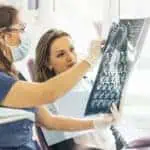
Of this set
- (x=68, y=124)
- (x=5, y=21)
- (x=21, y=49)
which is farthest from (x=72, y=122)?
(x=5, y=21)

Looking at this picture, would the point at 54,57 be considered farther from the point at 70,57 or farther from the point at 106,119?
the point at 106,119

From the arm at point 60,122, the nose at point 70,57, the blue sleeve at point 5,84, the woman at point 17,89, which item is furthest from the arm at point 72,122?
the blue sleeve at point 5,84

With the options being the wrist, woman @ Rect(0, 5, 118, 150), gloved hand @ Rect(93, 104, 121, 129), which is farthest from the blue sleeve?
gloved hand @ Rect(93, 104, 121, 129)

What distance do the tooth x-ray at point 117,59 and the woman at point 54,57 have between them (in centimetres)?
21

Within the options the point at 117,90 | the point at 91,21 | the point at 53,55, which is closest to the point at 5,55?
the point at 53,55

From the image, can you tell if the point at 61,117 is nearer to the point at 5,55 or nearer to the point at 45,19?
the point at 5,55

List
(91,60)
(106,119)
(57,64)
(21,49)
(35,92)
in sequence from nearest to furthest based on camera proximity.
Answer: (35,92) < (91,60) < (21,49) < (106,119) < (57,64)

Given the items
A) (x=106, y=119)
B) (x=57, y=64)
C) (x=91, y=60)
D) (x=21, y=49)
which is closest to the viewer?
(x=91, y=60)

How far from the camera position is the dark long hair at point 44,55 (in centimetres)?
169

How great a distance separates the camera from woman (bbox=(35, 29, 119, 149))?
65.6 inches

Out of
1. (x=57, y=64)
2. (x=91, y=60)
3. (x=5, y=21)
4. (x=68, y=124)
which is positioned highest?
(x=5, y=21)

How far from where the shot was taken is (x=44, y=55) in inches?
66.7

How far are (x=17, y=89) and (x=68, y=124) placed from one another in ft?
1.45

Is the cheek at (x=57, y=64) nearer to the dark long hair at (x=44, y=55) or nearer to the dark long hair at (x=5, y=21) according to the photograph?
the dark long hair at (x=44, y=55)
